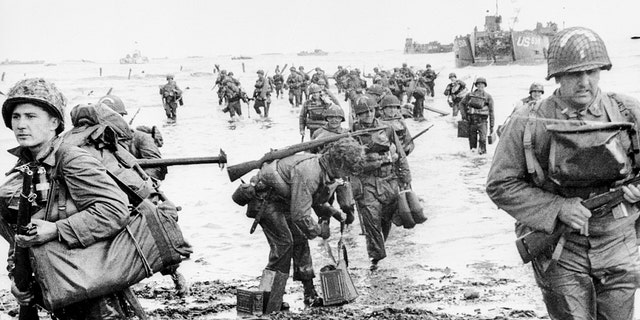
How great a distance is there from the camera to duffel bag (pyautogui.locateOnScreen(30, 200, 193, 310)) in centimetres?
341

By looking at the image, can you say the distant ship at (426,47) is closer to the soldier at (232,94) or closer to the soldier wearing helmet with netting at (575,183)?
the soldier at (232,94)

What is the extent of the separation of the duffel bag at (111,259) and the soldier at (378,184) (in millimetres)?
4466

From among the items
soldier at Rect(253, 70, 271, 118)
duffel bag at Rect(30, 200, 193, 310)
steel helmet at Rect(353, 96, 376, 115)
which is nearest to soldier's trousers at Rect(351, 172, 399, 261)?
steel helmet at Rect(353, 96, 376, 115)

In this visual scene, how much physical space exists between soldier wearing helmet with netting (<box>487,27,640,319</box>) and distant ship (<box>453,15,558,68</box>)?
150ft

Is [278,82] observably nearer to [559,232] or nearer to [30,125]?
[30,125]

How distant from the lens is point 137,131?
7.60 meters

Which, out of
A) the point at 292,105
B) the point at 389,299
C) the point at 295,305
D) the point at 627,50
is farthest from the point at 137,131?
the point at 627,50

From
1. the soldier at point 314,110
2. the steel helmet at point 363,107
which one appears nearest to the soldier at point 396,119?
the steel helmet at point 363,107

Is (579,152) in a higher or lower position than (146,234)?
higher

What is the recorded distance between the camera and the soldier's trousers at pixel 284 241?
21.6 feet

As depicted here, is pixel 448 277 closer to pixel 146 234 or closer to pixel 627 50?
pixel 146 234

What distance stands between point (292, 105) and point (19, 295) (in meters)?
31.3

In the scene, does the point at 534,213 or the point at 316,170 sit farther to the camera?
the point at 316,170

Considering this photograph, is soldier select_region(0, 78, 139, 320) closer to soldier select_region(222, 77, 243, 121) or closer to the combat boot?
the combat boot
